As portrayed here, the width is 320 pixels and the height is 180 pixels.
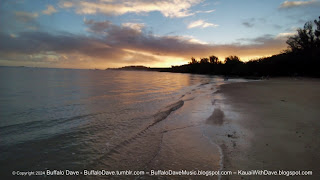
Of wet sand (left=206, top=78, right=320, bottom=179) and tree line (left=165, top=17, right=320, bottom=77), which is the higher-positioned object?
tree line (left=165, top=17, right=320, bottom=77)

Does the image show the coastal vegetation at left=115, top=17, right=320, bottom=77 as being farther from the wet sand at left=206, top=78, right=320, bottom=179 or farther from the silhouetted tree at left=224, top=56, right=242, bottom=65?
the wet sand at left=206, top=78, right=320, bottom=179

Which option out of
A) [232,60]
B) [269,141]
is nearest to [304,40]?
[232,60]

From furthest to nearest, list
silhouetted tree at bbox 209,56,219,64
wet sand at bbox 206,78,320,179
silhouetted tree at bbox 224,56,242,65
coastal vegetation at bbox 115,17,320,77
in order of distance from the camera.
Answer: silhouetted tree at bbox 209,56,219,64 < silhouetted tree at bbox 224,56,242,65 < coastal vegetation at bbox 115,17,320,77 < wet sand at bbox 206,78,320,179

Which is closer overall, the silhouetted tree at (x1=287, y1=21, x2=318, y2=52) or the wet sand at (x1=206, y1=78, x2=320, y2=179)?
the wet sand at (x1=206, y1=78, x2=320, y2=179)

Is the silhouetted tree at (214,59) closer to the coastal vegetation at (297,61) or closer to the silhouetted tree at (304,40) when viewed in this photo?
the coastal vegetation at (297,61)

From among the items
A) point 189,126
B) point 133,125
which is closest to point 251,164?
point 189,126

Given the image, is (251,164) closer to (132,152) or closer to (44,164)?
(132,152)

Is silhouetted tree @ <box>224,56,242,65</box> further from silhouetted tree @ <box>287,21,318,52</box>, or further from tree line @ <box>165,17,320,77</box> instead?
silhouetted tree @ <box>287,21,318,52</box>

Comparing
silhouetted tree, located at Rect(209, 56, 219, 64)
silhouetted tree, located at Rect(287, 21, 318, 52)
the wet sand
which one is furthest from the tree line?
silhouetted tree, located at Rect(209, 56, 219, 64)

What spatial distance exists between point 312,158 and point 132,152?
16.0ft

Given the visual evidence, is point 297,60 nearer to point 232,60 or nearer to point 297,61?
point 297,61

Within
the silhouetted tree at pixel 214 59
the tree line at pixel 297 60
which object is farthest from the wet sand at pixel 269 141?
the silhouetted tree at pixel 214 59

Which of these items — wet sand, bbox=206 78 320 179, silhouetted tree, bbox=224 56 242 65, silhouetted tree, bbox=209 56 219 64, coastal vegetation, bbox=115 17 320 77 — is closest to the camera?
wet sand, bbox=206 78 320 179

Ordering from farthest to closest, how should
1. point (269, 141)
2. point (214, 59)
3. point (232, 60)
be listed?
point (214, 59)
point (232, 60)
point (269, 141)
